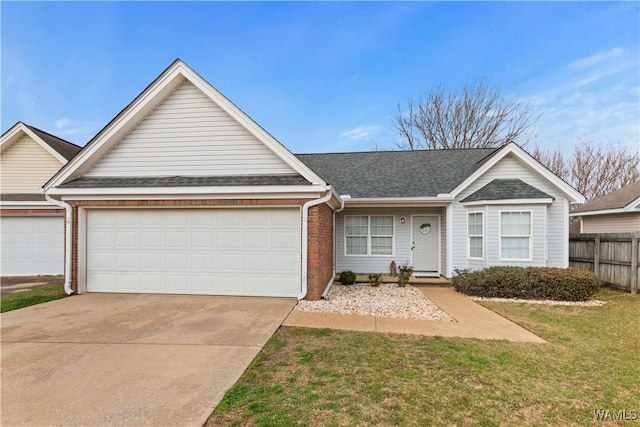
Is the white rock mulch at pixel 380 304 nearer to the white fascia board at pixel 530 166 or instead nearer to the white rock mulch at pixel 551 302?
the white rock mulch at pixel 551 302

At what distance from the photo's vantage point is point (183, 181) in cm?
847

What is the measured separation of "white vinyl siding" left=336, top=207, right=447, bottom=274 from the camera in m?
12.2

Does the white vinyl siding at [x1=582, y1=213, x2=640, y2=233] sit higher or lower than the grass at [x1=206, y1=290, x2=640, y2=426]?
higher

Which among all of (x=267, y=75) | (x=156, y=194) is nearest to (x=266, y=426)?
(x=156, y=194)

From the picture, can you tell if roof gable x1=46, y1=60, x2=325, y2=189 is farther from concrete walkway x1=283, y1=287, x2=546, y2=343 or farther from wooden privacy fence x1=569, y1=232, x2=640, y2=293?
wooden privacy fence x1=569, y1=232, x2=640, y2=293

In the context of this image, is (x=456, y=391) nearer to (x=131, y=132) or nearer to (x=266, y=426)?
(x=266, y=426)

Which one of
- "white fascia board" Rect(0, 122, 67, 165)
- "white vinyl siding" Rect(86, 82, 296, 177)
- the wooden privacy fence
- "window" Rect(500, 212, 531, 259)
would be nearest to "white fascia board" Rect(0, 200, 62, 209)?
"white fascia board" Rect(0, 122, 67, 165)

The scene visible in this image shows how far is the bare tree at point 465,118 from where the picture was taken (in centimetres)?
2333

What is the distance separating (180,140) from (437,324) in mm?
8004

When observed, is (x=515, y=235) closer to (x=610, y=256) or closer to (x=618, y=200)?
(x=610, y=256)

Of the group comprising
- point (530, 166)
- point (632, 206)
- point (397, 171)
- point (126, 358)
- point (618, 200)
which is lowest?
point (126, 358)

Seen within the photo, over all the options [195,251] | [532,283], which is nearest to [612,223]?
[532,283]

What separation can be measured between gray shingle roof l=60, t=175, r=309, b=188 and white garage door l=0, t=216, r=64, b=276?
5.37 meters

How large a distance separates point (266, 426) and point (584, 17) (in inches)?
569
